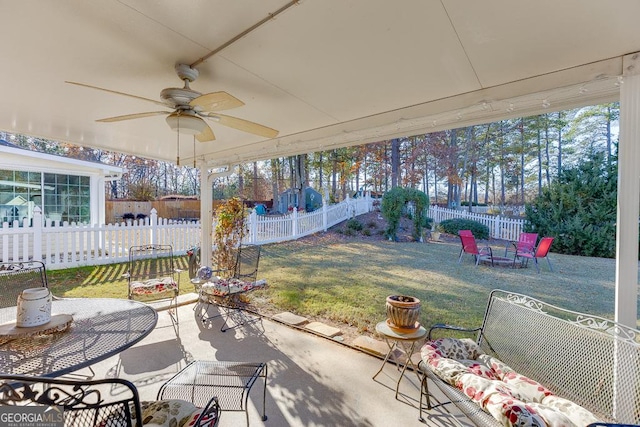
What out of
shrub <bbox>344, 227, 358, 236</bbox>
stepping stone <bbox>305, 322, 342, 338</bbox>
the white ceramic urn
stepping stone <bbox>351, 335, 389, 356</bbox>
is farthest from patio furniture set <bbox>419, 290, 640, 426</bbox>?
shrub <bbox>344, 227, 358, 236</bbox>

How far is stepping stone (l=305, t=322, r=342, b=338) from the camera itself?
3316 mm

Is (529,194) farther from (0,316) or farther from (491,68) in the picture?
(0,316)

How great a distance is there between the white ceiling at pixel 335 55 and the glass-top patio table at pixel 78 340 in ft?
5.26

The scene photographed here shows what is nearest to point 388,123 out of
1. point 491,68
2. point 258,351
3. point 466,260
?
point 491,68

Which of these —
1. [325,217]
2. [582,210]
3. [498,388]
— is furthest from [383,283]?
[582,210]

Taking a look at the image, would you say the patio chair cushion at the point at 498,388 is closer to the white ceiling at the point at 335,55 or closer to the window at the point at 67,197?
the white ceiling at the point at 335,55

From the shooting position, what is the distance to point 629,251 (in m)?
1.70

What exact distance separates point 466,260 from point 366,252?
2.43 meters

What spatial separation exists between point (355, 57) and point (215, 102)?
34.5 inches

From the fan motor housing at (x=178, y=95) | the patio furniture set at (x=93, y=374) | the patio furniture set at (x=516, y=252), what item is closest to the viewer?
the patio furniture set at (x=93, y=374)

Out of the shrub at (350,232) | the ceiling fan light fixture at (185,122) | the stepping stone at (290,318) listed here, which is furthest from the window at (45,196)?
the shrub at (350,232)

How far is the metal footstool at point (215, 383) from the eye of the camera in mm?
1865

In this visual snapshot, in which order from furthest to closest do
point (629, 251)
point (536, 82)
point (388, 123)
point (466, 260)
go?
point (466, 260), point (388, 123), point (536, 82), point (629, 251)

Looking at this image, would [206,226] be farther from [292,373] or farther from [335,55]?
[335,55]
